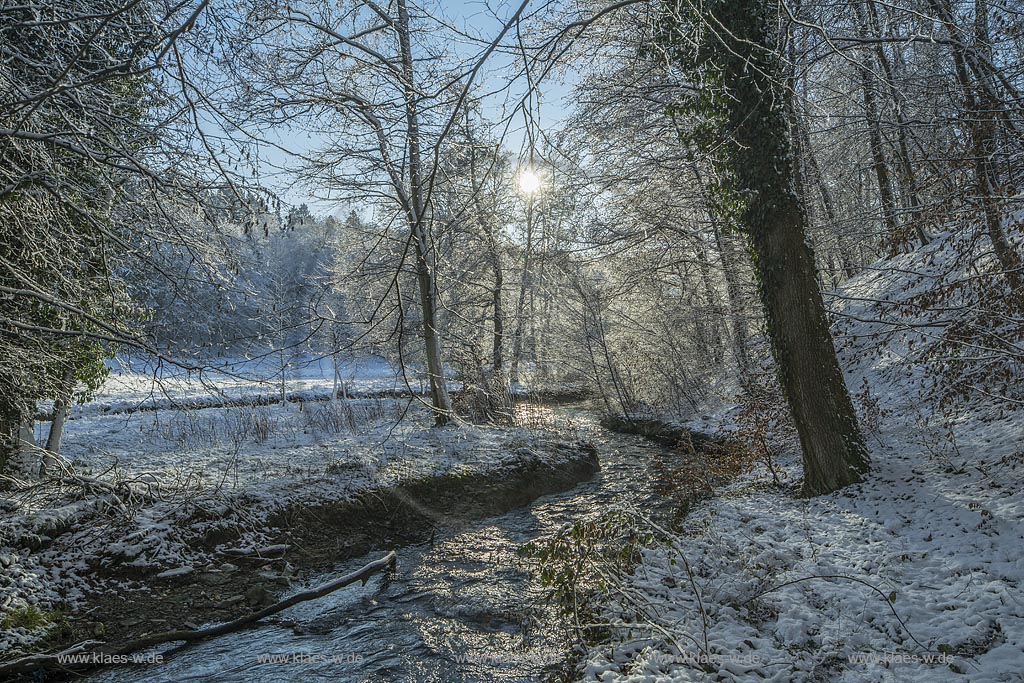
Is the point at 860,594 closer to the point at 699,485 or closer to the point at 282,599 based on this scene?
the point at 699,485

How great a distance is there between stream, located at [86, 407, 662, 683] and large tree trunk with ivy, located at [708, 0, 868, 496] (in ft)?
12.4

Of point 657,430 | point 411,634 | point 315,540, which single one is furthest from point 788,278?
point 657,430

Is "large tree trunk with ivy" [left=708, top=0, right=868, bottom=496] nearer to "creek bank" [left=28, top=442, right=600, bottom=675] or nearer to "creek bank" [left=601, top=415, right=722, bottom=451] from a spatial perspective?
"creek bank" [left=28, top=442, right=600, bottom=675]

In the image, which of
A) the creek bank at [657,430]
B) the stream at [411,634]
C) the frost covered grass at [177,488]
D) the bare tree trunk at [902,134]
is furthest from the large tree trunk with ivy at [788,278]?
the creek bank at [657,430]

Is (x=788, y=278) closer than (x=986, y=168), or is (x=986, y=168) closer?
(x=986, y=168)

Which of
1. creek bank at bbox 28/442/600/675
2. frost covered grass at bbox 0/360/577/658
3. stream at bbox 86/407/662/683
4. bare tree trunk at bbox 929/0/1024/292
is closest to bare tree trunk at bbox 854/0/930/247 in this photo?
bare tree trunk at bbox 929/0/1024/292

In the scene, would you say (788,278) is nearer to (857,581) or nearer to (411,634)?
(857,581)

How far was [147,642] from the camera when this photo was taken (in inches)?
190

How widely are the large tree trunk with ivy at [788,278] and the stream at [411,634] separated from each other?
12.4ft

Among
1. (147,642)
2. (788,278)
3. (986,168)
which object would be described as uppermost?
(986,168)

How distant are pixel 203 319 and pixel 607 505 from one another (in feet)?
20.3

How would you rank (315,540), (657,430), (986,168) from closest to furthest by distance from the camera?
(986,168), (315,540), (657,430)

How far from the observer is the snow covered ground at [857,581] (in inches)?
143

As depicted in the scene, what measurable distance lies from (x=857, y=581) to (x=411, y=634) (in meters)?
3.80
